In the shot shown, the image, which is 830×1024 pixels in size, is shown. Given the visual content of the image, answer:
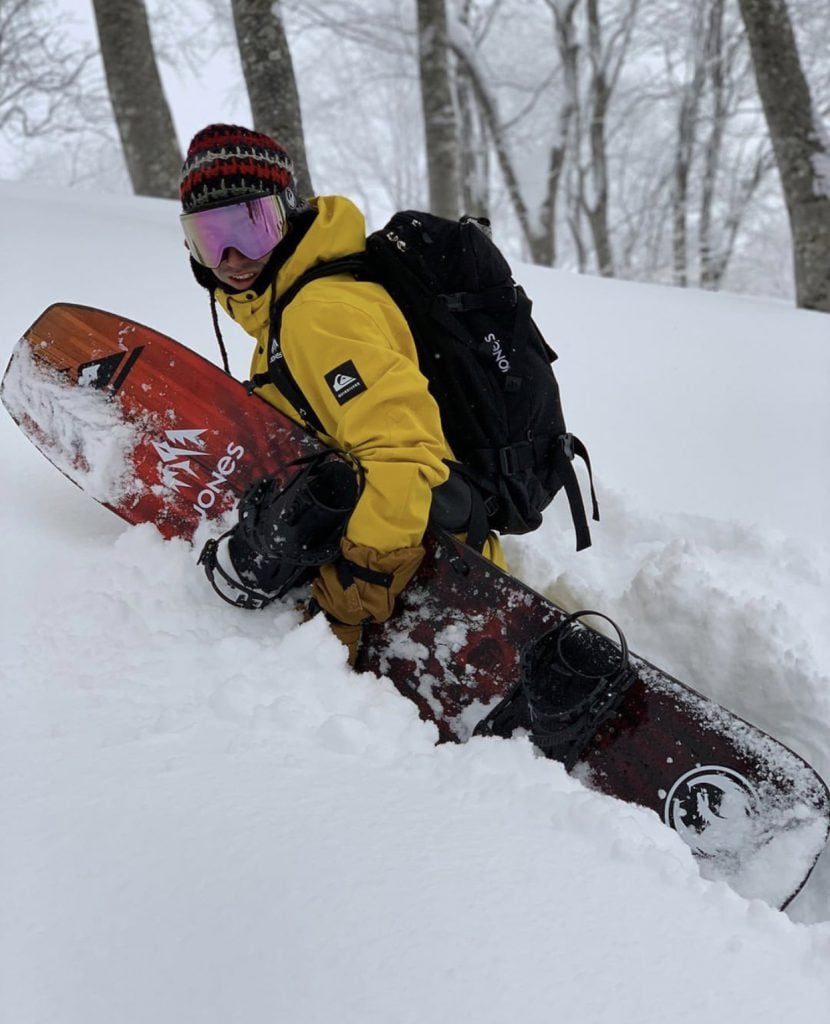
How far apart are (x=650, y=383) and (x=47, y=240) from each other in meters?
3.33

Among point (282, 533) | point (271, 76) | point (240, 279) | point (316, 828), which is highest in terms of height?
point (271, 76)

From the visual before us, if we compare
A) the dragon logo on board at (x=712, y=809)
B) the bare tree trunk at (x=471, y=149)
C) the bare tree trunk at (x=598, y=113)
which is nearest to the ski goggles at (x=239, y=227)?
the dragon logo on board at (x=712, y=809)

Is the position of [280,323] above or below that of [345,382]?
above

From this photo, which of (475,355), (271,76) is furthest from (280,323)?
(271,76)

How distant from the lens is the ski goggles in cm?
194

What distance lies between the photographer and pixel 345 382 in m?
1.84

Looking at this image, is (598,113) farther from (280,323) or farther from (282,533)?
(282,533)

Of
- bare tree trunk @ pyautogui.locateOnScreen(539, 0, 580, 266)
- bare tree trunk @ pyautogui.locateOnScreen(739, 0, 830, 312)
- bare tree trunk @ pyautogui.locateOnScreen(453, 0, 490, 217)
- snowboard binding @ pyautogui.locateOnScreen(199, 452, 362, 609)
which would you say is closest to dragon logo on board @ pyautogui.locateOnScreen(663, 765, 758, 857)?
snowboard binding @ pyautogui.locateOnScreen(199, 452, 362, 609)

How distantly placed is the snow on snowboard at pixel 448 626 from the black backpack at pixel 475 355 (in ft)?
0.66

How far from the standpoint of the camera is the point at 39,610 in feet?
5.85

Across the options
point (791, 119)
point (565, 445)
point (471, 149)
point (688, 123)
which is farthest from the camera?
point (688, 123)

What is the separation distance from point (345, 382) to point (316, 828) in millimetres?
1020

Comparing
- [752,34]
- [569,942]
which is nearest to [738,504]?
[569,942]

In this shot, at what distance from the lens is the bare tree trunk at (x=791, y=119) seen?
5.46 m
